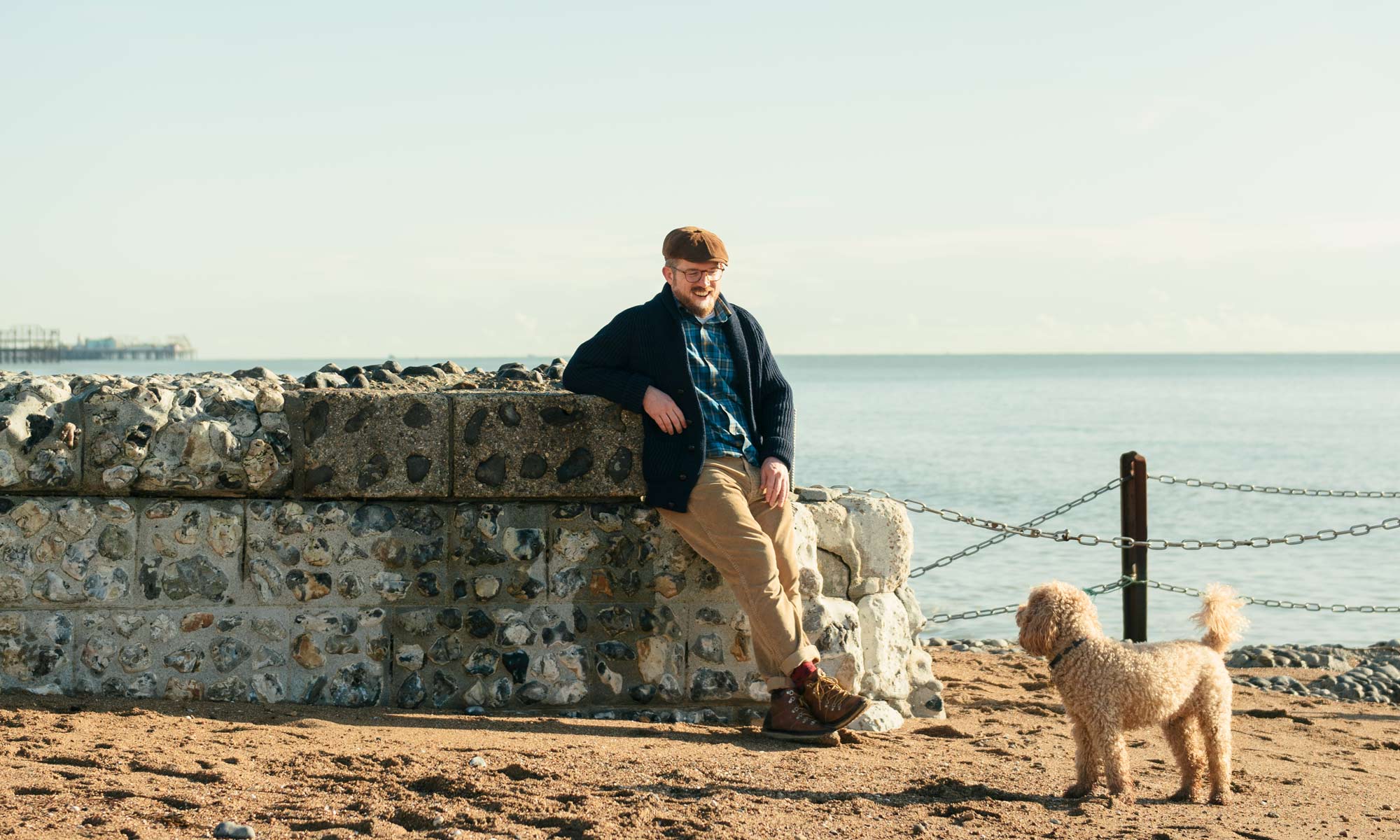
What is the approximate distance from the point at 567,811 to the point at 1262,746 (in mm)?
3813

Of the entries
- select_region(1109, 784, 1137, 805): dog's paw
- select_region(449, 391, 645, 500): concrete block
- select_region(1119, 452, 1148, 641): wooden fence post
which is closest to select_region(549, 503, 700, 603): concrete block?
select_region(449, 391, 645, 500): concrete block

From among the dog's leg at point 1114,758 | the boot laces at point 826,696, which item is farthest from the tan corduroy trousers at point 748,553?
the dog's leg at point 1114,758

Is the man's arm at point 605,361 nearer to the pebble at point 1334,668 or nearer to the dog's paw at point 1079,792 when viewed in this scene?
the dog's paw at point 1079,792

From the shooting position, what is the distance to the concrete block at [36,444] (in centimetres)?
531

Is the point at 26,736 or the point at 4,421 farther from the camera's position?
the point at 4,421

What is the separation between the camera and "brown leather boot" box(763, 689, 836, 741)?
17.5 ft

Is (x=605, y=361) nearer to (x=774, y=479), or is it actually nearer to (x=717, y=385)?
(x=717, y=385)

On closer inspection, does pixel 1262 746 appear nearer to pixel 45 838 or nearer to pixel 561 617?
pixel 561 617

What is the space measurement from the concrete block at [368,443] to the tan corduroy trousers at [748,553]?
1044 millimetres

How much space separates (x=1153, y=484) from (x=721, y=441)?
22.2 metres

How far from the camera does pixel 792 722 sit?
536 cm

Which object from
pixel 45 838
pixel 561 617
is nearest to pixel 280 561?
pixel 561 617

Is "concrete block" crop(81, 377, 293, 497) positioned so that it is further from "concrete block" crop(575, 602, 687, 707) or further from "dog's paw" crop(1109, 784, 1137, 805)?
"dog's paw" crop(1109, 784, 1137, 805)

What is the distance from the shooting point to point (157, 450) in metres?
5.44
